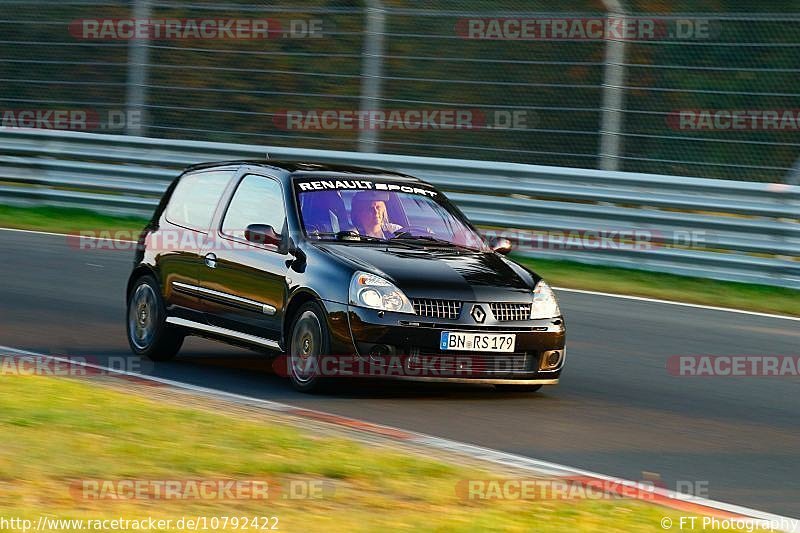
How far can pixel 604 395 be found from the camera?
10.2m

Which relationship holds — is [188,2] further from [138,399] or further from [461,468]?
[461,468]

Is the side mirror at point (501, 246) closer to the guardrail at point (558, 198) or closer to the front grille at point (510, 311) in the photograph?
the front grille at point (510, 311)

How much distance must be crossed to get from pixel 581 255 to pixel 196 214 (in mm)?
6964

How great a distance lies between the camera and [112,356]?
37.0 ft

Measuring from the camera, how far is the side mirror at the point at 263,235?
10164mm

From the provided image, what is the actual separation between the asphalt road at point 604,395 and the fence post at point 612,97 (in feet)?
9.30

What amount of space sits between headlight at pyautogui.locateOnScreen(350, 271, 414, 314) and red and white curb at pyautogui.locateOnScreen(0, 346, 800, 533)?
31.0 inches

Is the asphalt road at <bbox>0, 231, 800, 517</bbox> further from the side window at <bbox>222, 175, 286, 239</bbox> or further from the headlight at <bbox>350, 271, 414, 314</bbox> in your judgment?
the side window at <bbox>222, 175, 286, 239</bbox>

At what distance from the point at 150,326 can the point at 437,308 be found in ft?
9.17

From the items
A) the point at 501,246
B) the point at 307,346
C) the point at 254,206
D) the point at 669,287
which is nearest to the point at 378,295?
the point at 307,346

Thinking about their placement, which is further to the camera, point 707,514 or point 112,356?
point 112,356

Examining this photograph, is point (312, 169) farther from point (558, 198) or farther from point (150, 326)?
point (558, 198)

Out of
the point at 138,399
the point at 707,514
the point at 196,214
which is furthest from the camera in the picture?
the point at 196,214

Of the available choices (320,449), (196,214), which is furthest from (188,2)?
(320,449)
